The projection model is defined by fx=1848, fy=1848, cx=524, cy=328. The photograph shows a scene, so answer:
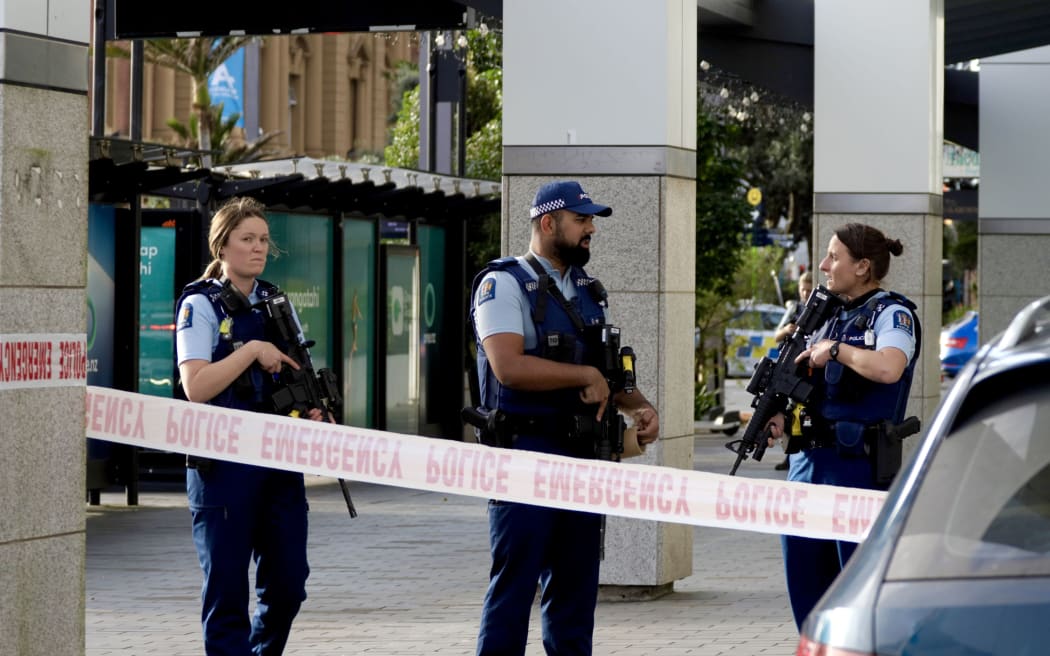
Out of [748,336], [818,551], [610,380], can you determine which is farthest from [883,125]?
[748,336]

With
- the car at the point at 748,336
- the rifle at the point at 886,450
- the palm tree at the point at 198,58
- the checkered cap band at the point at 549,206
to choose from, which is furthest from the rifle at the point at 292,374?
the palm tree at the point at 198,58

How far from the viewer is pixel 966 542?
3104mm

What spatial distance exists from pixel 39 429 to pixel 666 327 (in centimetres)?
454

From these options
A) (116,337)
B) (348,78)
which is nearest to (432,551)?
(116,337)

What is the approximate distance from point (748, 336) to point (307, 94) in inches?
1262

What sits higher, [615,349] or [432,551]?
[615,349]

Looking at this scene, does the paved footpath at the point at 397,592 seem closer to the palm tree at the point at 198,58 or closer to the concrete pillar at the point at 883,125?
the concrete pillar at the point at 883,125

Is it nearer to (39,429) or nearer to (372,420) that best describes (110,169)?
(372,420)

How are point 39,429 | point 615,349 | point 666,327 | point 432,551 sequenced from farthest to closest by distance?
point 432,551 → point 666,327 → point 615,349 → point 39,429

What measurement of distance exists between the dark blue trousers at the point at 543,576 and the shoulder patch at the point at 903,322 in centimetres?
137

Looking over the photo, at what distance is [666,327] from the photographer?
948 centimetres

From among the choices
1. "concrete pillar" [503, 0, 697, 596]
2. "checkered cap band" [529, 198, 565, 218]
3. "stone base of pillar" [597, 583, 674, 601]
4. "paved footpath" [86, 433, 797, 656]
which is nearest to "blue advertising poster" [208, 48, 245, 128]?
"paved footpath" [86, 433, 797, 656]

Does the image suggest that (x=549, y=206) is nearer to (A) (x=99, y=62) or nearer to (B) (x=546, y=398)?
(B) (x=546, y=398)

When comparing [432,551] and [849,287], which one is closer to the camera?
[849,287]
